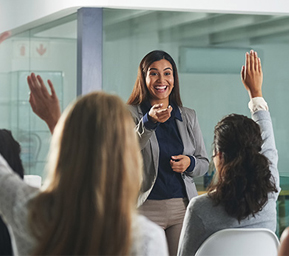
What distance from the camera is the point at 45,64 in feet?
15.8

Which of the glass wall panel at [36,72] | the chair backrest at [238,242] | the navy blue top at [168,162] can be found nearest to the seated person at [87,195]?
the chair backrest at [238,242]

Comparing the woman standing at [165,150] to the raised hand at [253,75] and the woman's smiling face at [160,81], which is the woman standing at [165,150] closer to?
the woman's smiling face at [160,81]

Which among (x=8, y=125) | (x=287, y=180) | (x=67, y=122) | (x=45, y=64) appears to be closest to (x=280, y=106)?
(x=287, y=180)

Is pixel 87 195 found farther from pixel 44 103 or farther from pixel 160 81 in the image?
pixel 160 81

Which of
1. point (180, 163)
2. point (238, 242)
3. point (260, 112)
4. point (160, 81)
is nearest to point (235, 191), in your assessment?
point (238, 242)

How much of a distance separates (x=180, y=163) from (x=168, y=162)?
0.31 ft

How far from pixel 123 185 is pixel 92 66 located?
312 cm

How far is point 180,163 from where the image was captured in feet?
9.90

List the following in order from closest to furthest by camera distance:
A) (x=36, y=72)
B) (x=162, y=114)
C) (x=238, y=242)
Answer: (x=238, y=242) < (x=162, y=114) < (x=36, y=72)

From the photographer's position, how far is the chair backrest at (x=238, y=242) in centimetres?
206

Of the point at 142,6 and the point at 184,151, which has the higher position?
the point at 142,6

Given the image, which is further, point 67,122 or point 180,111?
point 180,111

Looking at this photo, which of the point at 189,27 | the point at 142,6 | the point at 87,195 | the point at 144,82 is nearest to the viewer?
the point at 87,195

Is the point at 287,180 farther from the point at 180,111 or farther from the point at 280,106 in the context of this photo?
the point at 180,111
